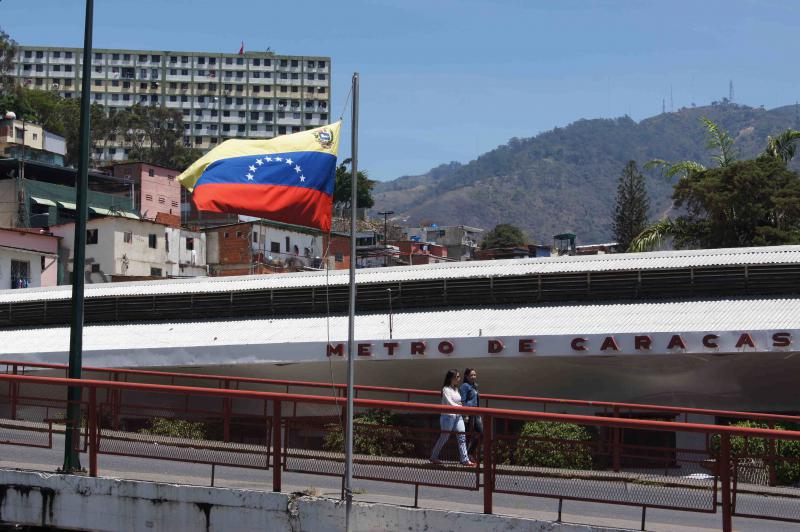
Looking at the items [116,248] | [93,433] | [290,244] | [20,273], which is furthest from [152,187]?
[93,433]

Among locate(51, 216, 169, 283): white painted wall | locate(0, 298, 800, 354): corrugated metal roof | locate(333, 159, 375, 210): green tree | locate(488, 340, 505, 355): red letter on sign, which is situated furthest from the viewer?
locate(333, 159, 375, 210): green tree

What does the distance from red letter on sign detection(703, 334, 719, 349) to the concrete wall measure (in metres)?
12.2

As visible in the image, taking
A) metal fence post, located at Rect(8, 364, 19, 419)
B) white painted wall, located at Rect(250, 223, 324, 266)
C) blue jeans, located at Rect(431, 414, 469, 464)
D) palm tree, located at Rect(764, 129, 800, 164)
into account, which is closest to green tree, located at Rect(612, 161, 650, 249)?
white painted wall, located at Rect(250, 223, 324, 266)

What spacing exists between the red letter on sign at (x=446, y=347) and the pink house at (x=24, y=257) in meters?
27.3

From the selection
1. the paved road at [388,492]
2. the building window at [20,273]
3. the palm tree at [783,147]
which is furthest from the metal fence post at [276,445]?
the palm tree at [783,147]

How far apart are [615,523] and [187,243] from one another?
5696cm

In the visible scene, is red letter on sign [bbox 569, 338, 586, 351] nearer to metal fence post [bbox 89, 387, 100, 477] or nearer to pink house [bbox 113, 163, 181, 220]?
metal fence post [bbox 89, 387, 100, 477]

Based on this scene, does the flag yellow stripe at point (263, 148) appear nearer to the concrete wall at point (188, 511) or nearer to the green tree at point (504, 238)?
the concrete wall at point (188, 511)

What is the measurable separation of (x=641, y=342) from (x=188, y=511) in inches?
502

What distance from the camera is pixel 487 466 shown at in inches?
500

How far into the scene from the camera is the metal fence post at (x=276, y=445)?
13445 mm

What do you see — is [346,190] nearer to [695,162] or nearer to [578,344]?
[695,162]

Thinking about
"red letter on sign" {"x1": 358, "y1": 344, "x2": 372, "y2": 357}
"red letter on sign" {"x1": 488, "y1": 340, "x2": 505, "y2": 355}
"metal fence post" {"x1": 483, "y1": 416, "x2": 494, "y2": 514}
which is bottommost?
"metal fence post" {"x1": 483, "y1": 416, "x2": 494, "y2": 514}

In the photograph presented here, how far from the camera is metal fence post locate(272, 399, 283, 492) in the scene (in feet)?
44.1
